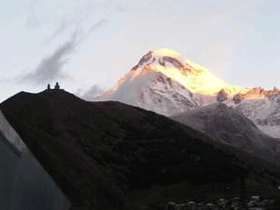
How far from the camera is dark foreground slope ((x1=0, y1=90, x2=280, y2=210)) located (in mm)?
48344

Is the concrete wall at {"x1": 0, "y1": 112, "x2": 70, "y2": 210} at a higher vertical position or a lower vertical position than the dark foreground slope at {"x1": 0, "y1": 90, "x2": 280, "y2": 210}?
lower

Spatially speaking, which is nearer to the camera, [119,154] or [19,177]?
[19,177]

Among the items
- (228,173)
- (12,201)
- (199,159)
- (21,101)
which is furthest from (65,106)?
(12,201)

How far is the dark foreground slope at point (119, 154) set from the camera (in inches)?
1903

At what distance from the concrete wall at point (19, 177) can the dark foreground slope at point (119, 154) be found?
100ft

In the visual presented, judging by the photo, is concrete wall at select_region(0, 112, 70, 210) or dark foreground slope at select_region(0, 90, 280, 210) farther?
dark foreground slope at select_region(0, 90, 280, 210)

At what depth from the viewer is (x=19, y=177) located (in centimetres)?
900

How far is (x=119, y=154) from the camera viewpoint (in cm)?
6906

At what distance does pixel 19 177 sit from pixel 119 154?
198 ft

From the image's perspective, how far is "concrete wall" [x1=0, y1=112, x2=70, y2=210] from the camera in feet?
26.9

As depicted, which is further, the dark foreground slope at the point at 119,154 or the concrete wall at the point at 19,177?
the dark foreground slope at the point at 119,154

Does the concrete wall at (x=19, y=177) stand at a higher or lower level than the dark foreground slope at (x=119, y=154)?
lower

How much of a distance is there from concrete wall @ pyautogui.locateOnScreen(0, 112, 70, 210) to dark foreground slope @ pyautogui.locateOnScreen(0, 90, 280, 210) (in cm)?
3053

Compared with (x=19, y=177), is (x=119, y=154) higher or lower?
higher
